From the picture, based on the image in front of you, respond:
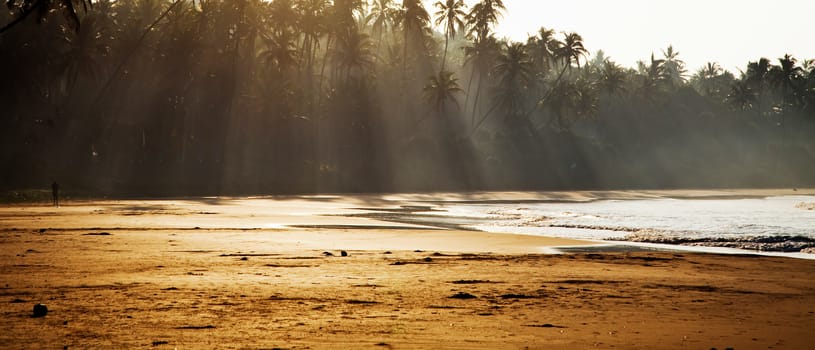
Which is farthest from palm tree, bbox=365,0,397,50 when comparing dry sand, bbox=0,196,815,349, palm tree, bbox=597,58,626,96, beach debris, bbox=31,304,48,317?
beach debris, bbox=31,304,48,317

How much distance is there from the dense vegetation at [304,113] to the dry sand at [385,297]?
2752 cm

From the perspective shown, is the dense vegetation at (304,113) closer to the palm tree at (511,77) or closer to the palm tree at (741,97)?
the palm tree at (511,77)

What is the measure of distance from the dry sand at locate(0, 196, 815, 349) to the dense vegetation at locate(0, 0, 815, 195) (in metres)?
27.5

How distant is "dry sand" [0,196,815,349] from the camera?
24.3 ft

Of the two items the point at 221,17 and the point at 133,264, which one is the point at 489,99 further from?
the point at 133,264

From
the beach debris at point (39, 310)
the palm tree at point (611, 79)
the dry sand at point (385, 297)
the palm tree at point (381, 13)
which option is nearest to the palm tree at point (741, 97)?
the palm tree at point (611, 79)

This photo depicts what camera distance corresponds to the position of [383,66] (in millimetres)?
87500

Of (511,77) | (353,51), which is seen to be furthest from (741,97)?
(353,51)

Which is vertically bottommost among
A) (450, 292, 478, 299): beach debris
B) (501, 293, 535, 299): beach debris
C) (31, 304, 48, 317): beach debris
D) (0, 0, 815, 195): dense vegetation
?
(501, 293, 535, 299): beach debris

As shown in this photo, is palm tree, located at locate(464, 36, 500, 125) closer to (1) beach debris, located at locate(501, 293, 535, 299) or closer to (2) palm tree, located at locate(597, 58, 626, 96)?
(2) palm tree, located at locate(597, 58, 626, 96)

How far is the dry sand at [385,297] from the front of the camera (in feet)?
24.3

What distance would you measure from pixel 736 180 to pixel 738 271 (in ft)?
294

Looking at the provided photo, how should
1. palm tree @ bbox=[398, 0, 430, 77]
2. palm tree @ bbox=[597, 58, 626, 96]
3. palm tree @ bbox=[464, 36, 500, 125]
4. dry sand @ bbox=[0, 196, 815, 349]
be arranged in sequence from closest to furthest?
dry sand @ bbox=[0, 196, 815, 349]
palm tree @ bbox=[398, 0, 430, 77]
palm tree @ bbox=[464, 36, 500, 125]
palm tree @ bbox=[597, 58, 626, 96]

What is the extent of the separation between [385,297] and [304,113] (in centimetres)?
6054
